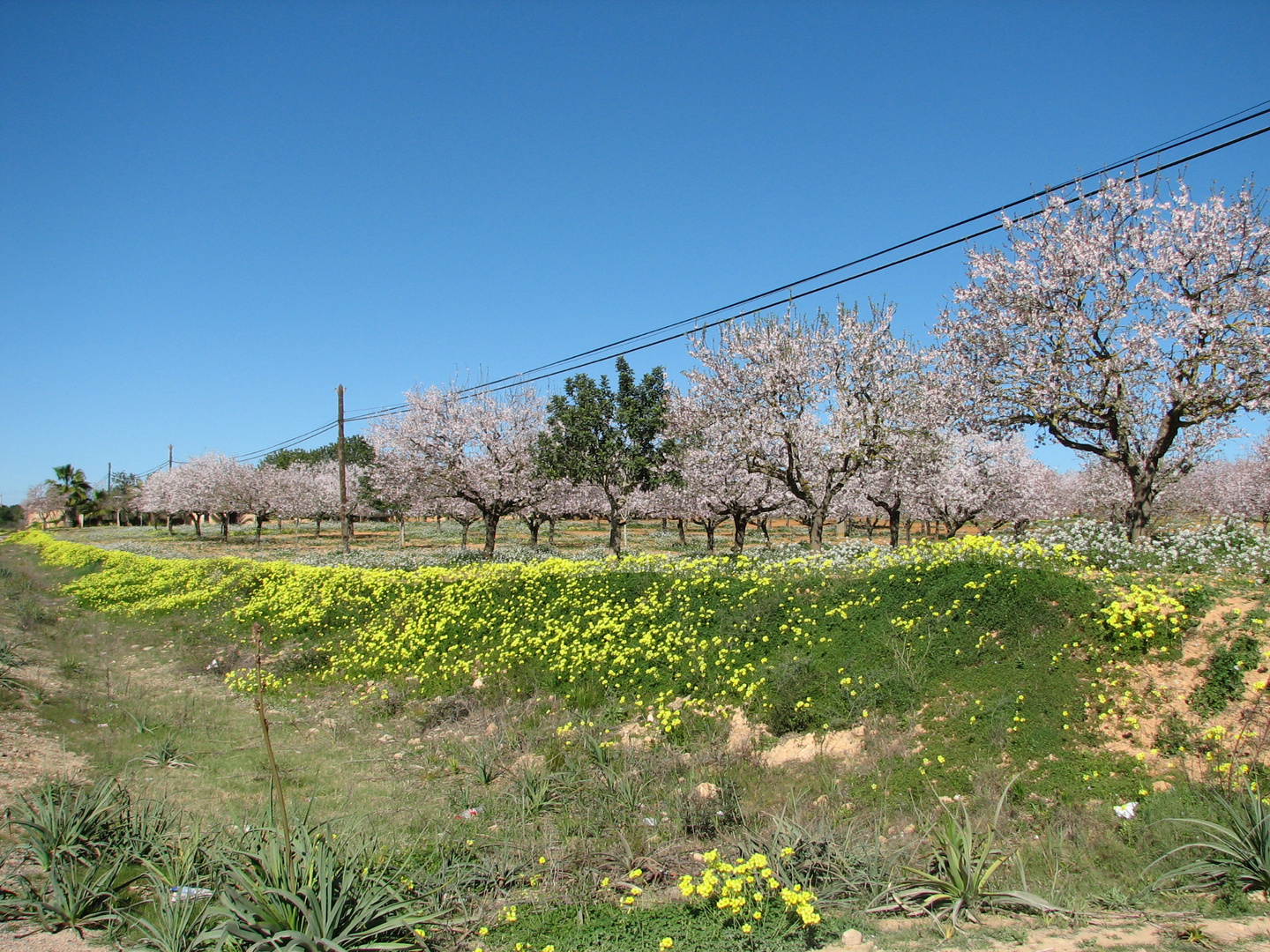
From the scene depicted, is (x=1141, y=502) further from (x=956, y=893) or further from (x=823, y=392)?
(x=956, y=893)

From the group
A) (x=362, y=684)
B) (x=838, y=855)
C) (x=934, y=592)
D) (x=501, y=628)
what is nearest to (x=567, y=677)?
(x=501, y=628)

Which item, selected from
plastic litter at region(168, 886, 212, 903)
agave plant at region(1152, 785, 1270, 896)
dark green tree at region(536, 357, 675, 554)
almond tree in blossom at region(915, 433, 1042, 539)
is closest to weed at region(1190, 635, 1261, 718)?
agave plant at region(1152, 785, 1270, 896)

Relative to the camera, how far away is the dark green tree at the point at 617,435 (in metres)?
24.9

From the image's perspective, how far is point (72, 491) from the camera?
85.7 meters

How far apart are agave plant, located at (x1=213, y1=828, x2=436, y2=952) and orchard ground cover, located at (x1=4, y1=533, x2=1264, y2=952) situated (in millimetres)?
570

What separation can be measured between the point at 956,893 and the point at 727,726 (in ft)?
14.0

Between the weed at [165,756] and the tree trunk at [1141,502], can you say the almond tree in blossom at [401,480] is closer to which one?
the weed at [165,756]

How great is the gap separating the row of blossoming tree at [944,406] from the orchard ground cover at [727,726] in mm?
6533

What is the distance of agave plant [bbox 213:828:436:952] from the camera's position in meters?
4.09

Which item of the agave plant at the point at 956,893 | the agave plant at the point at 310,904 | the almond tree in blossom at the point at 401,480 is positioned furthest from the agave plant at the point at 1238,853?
the almond tree in blossom at the point at 401,480

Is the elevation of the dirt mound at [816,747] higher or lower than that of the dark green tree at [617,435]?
lower

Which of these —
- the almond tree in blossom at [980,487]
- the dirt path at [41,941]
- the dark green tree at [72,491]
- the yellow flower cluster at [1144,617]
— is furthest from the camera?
the dark green tree at [72,491]

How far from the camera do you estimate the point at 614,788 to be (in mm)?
7480

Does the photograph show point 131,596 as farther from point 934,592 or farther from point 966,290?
point 966,290
